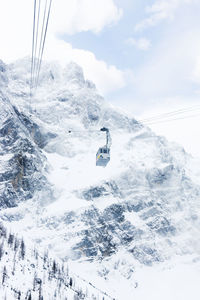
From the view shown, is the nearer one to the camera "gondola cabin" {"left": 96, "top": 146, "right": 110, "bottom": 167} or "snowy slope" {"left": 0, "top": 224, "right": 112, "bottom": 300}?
"gondola cabin" {"left": 96, "top": 146, "right": 110, "bottom": 167}

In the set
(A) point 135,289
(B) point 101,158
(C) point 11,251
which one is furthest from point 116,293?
(B) point 101,158

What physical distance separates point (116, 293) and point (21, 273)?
8493cm

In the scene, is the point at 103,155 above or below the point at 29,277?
above

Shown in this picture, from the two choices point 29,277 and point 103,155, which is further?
point 29,277

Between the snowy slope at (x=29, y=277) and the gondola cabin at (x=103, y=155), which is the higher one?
the gondola cabin at (x=103, y=155)

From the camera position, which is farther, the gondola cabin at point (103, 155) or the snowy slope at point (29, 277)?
the snowy slope at point (29, 277)

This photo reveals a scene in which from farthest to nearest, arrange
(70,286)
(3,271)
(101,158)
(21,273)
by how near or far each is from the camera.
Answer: (70,286)
(21,273)
(3,271)
(101,158)

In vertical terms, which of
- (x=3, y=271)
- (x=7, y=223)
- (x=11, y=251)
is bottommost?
(x=3, y=271)

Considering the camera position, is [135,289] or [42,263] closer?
[42,263]

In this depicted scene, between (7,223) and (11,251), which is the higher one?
(7,223)

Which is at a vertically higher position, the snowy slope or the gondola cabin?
the gondola cabin

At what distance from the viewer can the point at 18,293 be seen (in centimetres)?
8994

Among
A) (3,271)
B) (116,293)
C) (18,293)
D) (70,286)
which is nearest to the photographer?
(18,293)

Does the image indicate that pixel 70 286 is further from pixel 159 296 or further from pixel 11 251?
pixel 159 296
